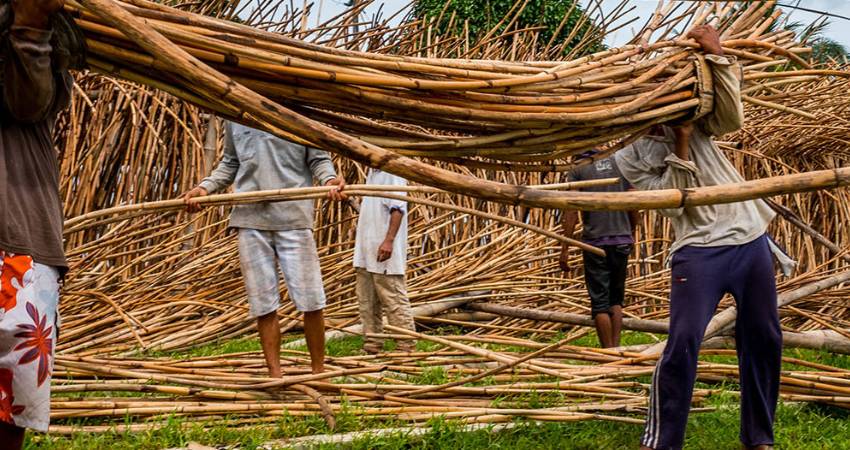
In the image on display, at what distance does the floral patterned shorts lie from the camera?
76.5 inches

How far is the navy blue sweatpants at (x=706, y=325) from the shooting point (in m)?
3.06

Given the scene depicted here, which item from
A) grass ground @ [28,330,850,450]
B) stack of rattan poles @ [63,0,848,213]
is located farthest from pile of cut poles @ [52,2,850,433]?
stack of rattan poles @ [63,0,848,213]

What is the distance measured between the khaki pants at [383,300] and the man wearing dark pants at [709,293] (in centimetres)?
255

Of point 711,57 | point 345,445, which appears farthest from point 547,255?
point 711,57

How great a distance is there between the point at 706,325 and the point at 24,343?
211 centimetres

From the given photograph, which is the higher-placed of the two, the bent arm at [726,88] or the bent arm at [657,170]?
the bent arm at [726,88]

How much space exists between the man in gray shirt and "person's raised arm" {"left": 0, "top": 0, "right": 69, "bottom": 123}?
2.23 meters

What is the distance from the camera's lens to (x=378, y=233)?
5.60m

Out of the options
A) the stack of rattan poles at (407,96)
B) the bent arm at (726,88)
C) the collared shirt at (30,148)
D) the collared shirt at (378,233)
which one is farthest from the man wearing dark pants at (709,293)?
the collared shirt at (378,233)

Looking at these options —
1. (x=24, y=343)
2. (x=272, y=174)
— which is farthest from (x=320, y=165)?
(x=24, y=343)

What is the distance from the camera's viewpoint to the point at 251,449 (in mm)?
3006

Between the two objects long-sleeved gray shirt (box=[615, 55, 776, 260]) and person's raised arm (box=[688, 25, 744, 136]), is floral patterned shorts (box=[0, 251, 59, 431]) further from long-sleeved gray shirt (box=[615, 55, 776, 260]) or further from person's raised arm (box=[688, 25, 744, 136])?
long-sleeved gray shirt (box=[615, 55, 776, 260])

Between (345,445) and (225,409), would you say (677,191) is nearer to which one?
(345,445)

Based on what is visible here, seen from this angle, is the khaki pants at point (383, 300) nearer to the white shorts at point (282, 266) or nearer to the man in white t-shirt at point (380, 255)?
the man in white t-shirt at point (380, 255)
